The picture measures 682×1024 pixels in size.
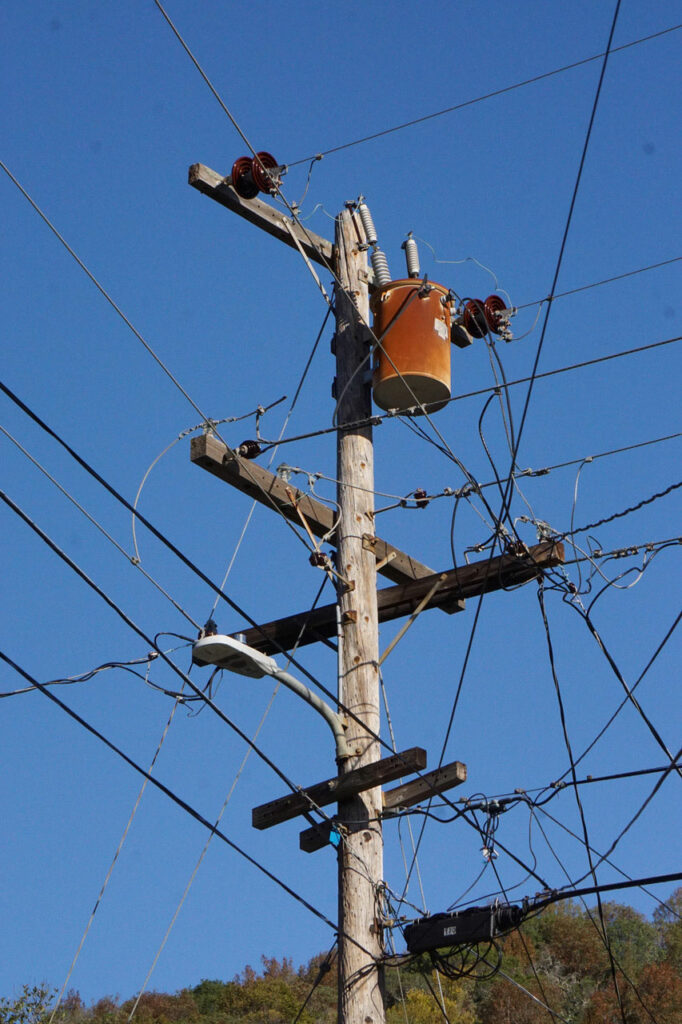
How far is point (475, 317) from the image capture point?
10.3m

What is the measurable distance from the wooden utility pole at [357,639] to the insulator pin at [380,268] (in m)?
0.10

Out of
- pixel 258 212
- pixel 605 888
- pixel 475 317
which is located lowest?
pixel 605 888

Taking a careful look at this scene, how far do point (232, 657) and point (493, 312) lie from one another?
13.0 ft

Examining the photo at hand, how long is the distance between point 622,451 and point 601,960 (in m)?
38.3

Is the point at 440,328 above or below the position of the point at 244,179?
below

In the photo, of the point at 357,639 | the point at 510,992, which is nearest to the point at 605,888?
the point at 357,639

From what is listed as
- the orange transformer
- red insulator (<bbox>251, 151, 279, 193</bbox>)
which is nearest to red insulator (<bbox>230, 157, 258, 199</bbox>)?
red insulator (<bbox>251, 151, 279, 193</bbox>)

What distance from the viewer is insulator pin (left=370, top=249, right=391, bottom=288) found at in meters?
10.0

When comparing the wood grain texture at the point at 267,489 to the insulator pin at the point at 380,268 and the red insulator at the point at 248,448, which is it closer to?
the red insulator at the point at 248,448

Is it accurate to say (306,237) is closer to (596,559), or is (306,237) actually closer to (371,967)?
(596,559)

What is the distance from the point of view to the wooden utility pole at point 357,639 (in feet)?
25.6

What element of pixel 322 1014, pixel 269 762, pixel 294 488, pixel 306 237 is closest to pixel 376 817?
pixel 269 762

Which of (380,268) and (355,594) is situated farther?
(380,268)

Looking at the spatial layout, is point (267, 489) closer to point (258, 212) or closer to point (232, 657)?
point (232, 657)
